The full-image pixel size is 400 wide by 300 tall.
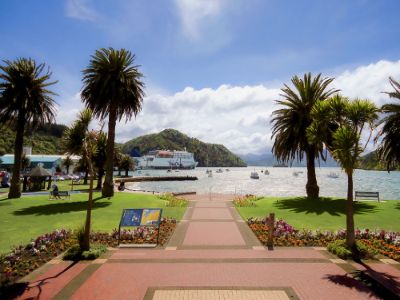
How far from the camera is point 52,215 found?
69.8ft

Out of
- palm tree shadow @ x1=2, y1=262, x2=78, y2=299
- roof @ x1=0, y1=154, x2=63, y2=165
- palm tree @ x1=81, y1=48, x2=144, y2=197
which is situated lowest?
palm tree shadow @ x1=2, y1=262, x2=78, y2=299

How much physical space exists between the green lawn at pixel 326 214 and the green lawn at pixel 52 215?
7205 millimetres

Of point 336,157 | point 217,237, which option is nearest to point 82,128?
point 217,237

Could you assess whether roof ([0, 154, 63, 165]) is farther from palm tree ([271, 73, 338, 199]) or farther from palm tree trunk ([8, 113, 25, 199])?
palm tree ([271, 73, 338, 199])

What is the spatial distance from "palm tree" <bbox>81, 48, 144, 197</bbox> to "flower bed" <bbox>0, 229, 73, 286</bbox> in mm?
17116

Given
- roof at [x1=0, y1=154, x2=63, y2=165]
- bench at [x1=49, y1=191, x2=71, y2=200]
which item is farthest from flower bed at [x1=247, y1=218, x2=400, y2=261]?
roof at [x1=0, y1=154, x2=63, y2=165]

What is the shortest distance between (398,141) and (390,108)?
2920mm

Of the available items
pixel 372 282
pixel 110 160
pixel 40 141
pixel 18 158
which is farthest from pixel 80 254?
pixel 40 141

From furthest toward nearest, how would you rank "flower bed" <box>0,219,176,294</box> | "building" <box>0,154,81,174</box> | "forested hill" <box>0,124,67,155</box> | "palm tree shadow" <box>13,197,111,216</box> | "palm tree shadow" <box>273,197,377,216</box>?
"forested hill" <box>0,124,67,155</box> < "building" <box>0,154,81,174</box> < "palm tree shadow" <box>273,197,377,216</box> < "palm tree shadow" <box>13,197,111,216</box> < "flower bed" <box>0,219,176,294</box>

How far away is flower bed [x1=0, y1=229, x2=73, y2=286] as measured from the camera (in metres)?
10.0

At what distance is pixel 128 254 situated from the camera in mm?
12547

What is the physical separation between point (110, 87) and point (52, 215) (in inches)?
557

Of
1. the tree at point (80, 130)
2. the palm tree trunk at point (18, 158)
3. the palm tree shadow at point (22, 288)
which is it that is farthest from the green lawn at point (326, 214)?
the palm tree trunk at point (18, 158)

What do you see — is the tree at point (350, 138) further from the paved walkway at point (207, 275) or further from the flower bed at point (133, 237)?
the flower bed at point (133, 237)
